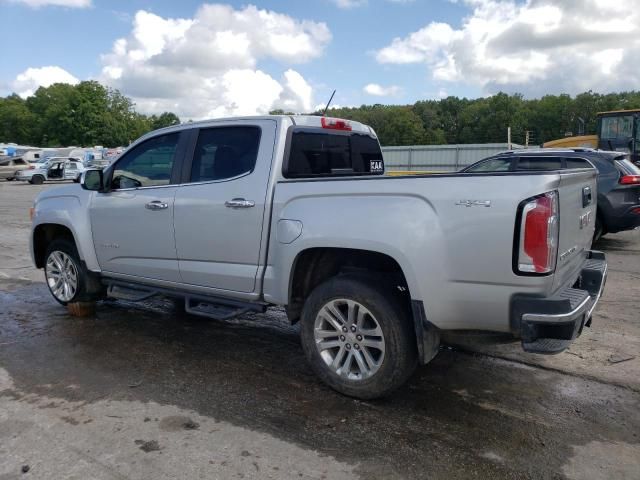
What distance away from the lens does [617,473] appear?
9.47ft

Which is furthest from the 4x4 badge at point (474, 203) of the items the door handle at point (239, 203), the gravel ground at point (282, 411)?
the door handle at point (239, 203)

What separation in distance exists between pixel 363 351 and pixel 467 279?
958 mm

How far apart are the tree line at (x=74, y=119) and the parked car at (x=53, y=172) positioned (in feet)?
193

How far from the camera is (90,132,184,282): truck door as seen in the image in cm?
472

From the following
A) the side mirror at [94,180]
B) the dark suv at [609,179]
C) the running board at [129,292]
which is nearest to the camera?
the running board at [129,292]

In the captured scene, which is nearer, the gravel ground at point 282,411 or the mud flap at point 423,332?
the gravel ground at point 282,411

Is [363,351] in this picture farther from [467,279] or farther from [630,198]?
[630,198]

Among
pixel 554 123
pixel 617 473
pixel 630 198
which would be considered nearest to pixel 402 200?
pixel 617 473

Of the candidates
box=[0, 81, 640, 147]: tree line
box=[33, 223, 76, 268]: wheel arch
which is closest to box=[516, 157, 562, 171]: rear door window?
box=[33, 223, 76, 268]: wheel arch

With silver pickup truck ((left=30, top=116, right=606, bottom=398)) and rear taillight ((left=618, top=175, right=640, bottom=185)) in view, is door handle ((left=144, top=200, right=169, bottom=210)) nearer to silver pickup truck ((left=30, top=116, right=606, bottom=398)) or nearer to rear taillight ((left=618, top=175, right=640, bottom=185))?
silver pickup truck ((left=30, top=116, right=606, bottom=398))

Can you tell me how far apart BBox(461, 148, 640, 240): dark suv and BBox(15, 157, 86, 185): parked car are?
31.4 meters

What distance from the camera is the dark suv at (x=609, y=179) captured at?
912 centimetres

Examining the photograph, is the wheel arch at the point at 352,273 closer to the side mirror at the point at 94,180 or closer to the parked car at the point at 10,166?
the side mirror at the point at 94,180

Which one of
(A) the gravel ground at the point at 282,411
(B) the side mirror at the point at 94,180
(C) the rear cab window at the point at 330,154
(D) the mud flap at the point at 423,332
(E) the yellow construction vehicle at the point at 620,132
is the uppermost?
(E) the yellow construction vehicle at the point at 620,132
